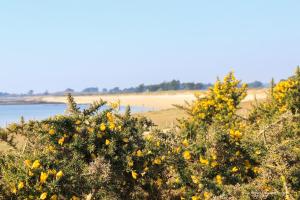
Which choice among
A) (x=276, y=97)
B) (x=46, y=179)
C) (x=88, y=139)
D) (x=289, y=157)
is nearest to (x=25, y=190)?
(x=46, y=179)

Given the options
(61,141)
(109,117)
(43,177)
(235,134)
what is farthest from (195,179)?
(43,177)

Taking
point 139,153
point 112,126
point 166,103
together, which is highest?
point 112,126

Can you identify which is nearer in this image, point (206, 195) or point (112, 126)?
point (206, 195)

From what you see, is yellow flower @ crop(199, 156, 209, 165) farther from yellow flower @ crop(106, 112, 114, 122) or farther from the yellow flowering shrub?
yellow flower @ crop(106, 112, 114, 122)

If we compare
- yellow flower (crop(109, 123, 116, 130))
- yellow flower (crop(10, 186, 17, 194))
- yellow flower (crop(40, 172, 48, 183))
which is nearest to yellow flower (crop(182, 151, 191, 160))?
yellow flower (crop(109, 123, 116, 130))

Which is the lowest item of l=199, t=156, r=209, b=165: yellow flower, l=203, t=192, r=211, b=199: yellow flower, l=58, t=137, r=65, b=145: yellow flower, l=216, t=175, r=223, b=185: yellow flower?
l=203, t=192, r=211, b=199: yellow flower

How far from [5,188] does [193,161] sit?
7.18 feet

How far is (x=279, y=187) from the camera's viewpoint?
4980 mm

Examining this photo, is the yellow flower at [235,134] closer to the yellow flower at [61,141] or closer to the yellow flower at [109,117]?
the yellow flower at [109,117]

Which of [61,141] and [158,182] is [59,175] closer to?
[61,141]

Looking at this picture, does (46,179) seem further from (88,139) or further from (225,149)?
(225,149)

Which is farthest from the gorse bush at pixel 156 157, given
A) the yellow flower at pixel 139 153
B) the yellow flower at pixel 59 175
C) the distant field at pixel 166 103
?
the distant field at pixel 166 103

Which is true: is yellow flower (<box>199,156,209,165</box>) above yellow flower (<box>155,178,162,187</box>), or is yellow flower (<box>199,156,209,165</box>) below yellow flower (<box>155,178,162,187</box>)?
above

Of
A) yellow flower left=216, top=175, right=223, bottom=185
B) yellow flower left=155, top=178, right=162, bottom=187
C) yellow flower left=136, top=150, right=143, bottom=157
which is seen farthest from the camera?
yellow flower left=155, top=178, right=162, bottom=187
